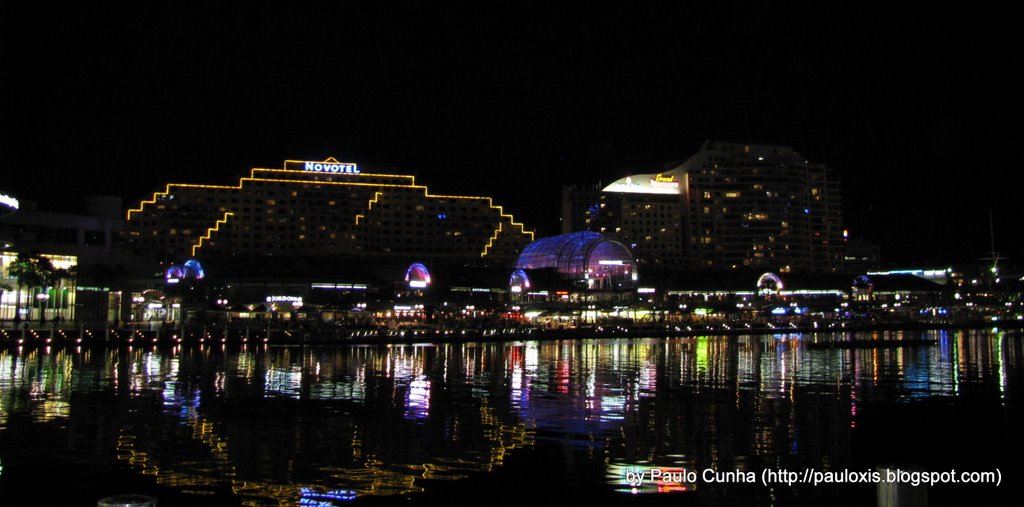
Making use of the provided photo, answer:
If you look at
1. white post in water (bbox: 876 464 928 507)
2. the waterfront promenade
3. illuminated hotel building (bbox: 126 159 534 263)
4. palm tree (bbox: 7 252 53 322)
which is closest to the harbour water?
white post in water (bbox: 876 464 928 507)

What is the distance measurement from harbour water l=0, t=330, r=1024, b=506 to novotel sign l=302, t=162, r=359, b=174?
420ft

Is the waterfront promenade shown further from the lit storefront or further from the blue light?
the blue light

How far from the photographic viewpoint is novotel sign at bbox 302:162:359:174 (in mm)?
171250

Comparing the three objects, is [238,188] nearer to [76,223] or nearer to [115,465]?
[76,223]

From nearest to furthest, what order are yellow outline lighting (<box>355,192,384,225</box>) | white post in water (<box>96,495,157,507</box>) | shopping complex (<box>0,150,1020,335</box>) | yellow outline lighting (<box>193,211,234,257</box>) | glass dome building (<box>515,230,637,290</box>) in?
white post in water (<box>96,495,157,507</box>) < shopping complex (<box>0,150,1020,335</box>) < glass dome building (<box>515,230,637,290</box>) < yellow outline lighting (<box>193,211,234,257</box>) < yellow outline lighting (<box>355,192,384,225</box>)

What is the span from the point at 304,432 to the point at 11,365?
2937 cm

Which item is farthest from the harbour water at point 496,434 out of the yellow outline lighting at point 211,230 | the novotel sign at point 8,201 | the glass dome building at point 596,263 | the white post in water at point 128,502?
the yellow outline lighting at point 211,230

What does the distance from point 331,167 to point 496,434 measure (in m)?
155

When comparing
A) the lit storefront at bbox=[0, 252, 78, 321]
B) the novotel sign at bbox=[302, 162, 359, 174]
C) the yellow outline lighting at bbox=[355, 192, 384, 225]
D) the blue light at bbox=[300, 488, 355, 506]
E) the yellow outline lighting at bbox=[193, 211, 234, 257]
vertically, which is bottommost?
the blue light at bbox=[300, 488, 355, 506]

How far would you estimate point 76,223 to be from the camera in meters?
84.5

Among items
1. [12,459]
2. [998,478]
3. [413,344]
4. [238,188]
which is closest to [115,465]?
[12,459]

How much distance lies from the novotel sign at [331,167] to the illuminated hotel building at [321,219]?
19cm

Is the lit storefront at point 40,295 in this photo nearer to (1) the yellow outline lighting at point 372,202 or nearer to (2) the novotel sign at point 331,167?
(1) the yellow outline lighting at point 372,202

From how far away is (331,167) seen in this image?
173125mm
